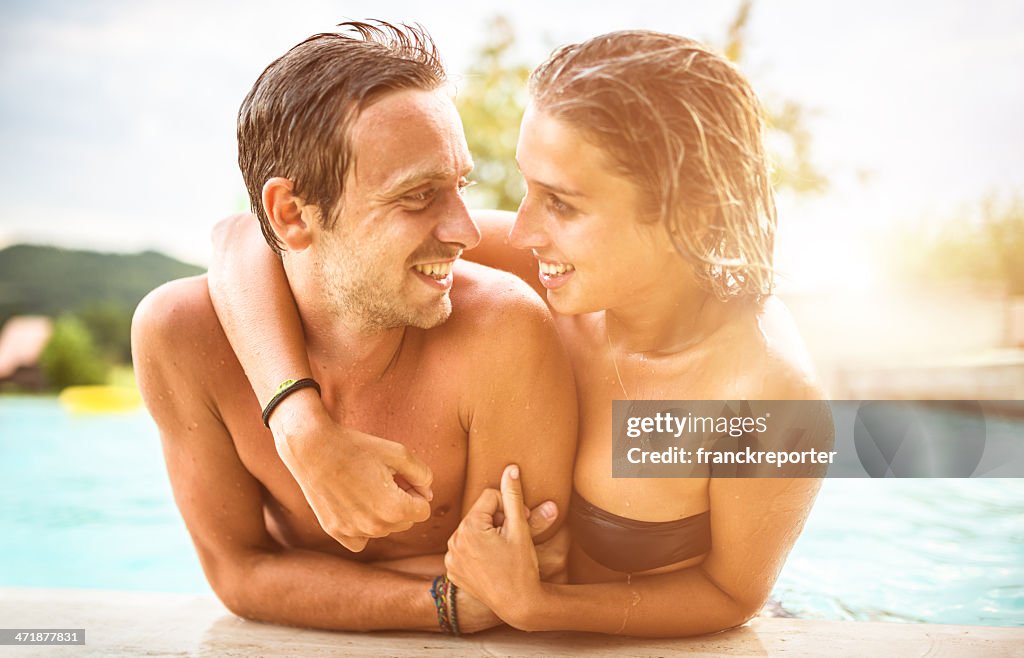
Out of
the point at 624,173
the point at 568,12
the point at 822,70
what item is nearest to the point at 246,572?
the point at 624,173

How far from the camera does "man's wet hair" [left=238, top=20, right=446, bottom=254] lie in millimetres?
1725

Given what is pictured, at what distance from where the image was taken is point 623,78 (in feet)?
5.42

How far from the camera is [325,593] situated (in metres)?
1.94

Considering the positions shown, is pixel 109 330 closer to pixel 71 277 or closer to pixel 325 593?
pixel 71 277

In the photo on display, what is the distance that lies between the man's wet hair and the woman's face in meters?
0.28

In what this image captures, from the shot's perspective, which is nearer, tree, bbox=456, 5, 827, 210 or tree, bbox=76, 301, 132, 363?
tree, bbox=456, 5, 827, 210

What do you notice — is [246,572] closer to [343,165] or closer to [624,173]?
[343,165]

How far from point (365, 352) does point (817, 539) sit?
326cm

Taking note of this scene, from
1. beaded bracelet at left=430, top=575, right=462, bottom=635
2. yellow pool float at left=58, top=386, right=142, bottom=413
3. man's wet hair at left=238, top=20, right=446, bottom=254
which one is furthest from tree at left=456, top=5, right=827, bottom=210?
beaded bracelet at left=430, top=575, right=462, bottom=635

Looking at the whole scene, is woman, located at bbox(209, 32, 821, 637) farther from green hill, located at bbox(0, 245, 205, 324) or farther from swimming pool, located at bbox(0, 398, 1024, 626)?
green hill, located at bbox(0, 245, 205, 324)

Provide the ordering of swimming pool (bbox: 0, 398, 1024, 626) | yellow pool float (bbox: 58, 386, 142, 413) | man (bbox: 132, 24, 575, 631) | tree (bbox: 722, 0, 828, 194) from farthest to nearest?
yellow pool float (bbox: 58, 386, 142, 413) → tree (bbox: 722, 0, 828, 194) → swimming pool (bbox: 0, 398, 1024, 626) → man (bbox: 132, 24, 575, 631)

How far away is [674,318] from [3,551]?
4.81m

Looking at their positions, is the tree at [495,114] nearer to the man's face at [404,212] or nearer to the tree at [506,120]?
the tree at [506,120]

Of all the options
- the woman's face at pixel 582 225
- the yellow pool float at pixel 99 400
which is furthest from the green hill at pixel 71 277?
the woman's face at pixel 582 225
